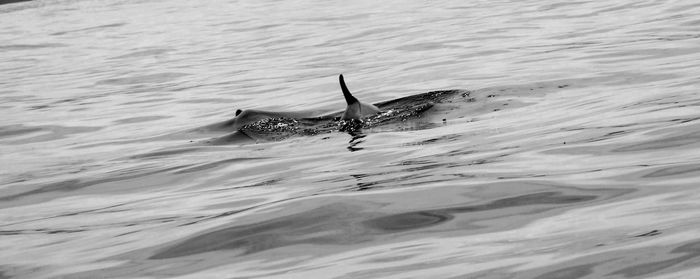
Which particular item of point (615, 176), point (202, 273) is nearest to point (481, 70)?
point (615, 176)

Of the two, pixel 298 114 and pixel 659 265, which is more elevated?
pixel 659 265

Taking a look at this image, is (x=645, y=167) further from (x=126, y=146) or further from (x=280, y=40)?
(x=280, y=40)

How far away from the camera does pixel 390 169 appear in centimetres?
743

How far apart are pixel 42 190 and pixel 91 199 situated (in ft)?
2.74

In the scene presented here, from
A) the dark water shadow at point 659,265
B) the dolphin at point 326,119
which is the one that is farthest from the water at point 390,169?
the dolphin at point 326,119

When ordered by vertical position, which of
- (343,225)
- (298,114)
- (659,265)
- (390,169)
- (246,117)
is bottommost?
(298,114)

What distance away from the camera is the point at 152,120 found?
43.9ft

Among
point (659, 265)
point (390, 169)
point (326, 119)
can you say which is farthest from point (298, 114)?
point (659, 265)

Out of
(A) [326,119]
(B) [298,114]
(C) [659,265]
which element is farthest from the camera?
(B) [298,114]

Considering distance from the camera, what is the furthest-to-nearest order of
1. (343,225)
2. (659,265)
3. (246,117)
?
1. (246,117)
2. (343,225)
3. (659,265)

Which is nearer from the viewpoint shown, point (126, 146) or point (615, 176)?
point (615, 176)

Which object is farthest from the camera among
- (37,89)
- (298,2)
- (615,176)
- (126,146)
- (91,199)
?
(298,2)

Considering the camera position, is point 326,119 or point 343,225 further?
point 326,119

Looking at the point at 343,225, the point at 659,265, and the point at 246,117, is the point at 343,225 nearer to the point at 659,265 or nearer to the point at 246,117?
the point at 659,265
